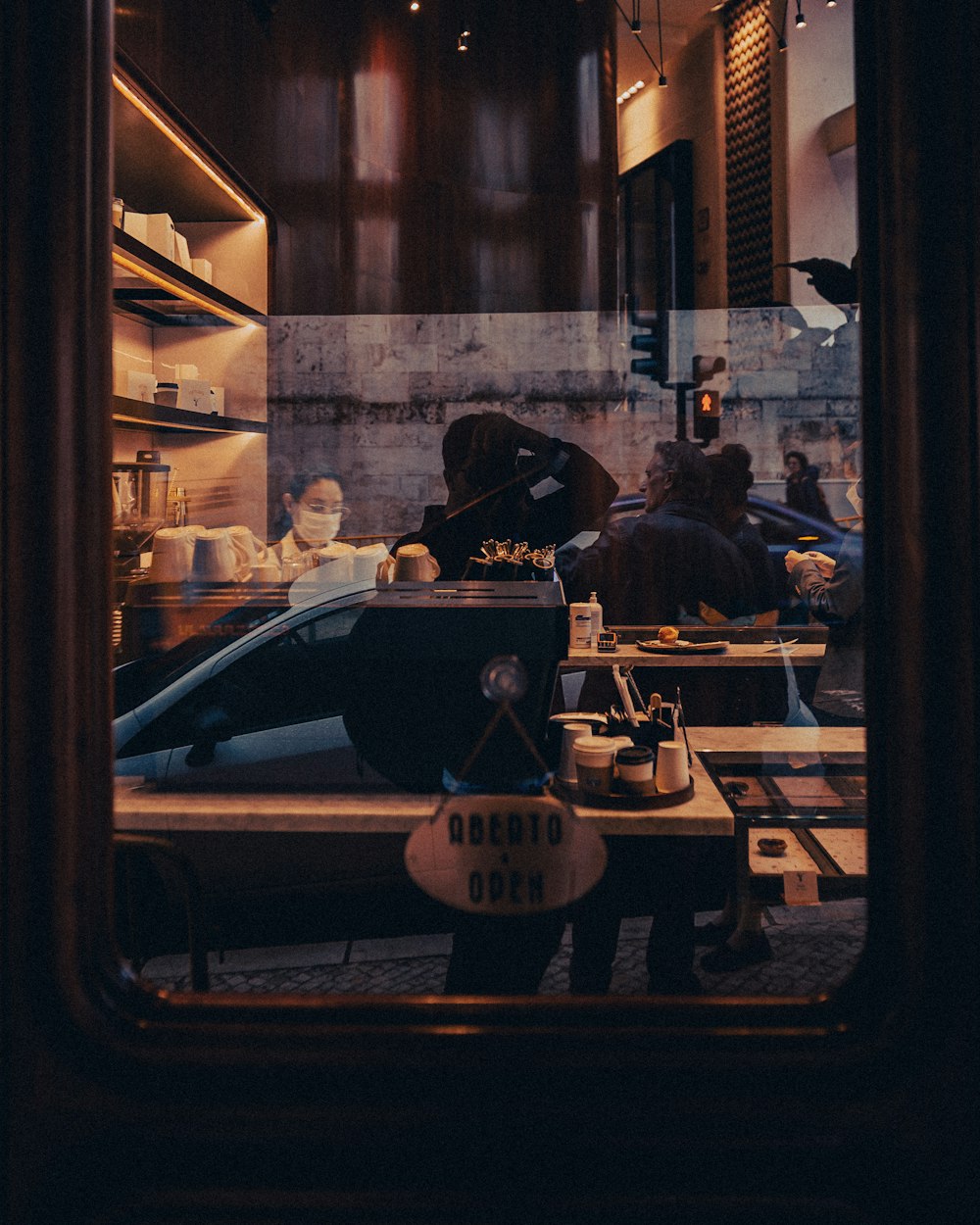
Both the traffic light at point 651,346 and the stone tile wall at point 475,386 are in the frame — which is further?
the traffic light at point 651,346

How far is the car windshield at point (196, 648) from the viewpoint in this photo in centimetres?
165

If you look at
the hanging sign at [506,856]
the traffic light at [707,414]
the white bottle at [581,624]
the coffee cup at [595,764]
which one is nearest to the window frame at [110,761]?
the hanging sign at [506,856]

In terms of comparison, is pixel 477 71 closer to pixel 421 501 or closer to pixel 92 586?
pixel 421 501

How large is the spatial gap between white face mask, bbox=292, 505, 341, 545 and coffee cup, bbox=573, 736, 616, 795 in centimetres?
179

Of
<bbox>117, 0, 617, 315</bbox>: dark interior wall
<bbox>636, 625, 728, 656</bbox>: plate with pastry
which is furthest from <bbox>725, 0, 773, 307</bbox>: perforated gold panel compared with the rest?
<bbox>636, 625, 728, 656</bbox>: plate with pastry

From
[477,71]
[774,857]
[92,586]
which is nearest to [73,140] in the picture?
[92,586]

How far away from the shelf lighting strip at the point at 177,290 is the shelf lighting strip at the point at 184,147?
47 centimetres

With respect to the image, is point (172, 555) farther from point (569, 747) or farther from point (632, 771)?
point (632, 771)

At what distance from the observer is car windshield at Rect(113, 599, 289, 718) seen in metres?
1.65

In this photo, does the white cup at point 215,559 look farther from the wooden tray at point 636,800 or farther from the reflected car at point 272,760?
the wooden tray at point 636,800

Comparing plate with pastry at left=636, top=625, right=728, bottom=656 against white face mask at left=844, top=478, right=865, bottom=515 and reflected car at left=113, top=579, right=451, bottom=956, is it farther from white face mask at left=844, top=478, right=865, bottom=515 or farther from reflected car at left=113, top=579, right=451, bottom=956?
white face mask at left=844, top=478, right=865, bottom=515

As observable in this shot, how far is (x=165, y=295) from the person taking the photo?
3271 millimetres

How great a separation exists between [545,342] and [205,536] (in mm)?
3670

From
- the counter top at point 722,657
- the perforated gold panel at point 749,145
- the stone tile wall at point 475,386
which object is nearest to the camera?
the counter top at point 722,657
